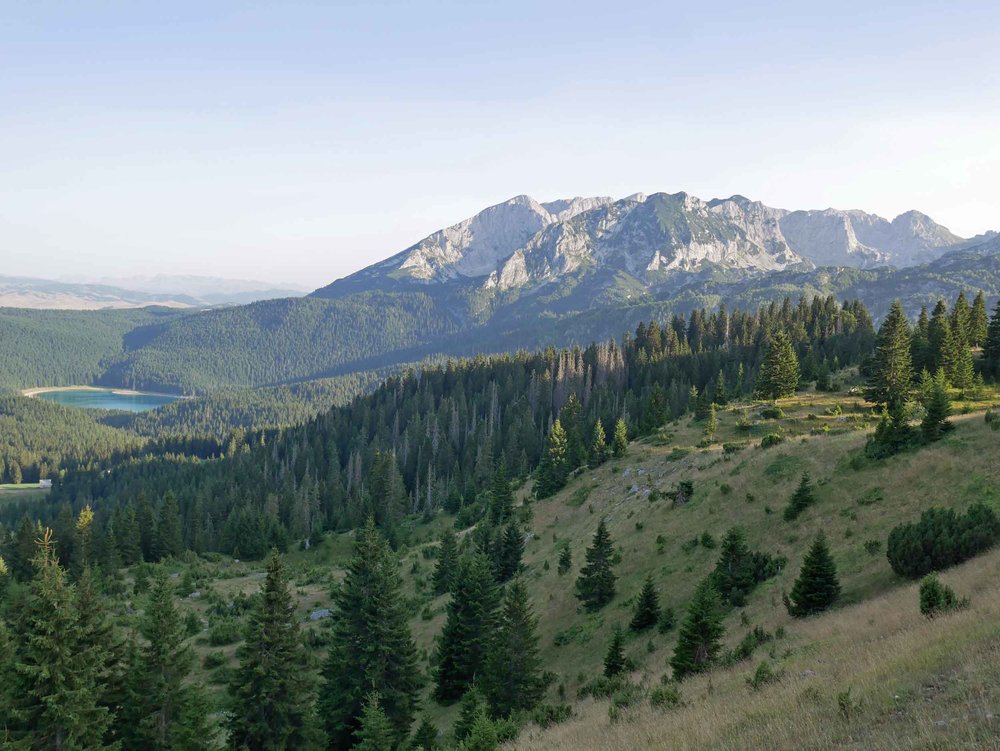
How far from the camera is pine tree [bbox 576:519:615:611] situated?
38.3 m

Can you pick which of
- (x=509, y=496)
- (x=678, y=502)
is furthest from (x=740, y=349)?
(x=678, y=502)

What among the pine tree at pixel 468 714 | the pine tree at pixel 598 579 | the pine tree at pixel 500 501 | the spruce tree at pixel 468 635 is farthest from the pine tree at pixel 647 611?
the pine tree at pixel 500 501

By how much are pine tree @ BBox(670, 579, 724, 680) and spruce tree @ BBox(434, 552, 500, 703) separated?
1459cm

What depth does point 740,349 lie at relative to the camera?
124 meters

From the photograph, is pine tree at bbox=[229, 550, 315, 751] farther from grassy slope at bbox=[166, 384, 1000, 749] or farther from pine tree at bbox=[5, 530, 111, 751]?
grassy slope at bbox=[166, 384, 1000, 749]

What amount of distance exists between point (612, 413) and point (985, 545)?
89.0 m

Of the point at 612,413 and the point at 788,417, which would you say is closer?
the point at 788,417

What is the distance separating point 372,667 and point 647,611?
603 inches

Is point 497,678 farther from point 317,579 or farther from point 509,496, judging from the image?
point 317,579

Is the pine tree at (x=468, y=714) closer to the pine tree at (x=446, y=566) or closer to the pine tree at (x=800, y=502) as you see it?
the pine tree at (x=800, y=502)

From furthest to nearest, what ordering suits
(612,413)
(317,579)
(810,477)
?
1. (612,413)
2. (317,579)
3. (810,477)

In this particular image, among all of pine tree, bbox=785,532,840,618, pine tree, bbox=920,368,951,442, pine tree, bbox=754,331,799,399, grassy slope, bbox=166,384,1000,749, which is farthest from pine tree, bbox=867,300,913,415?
pine tree, bbox=785,532,840,618

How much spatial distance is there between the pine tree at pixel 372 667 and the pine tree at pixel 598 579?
12.4m

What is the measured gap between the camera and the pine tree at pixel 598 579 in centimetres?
3834
